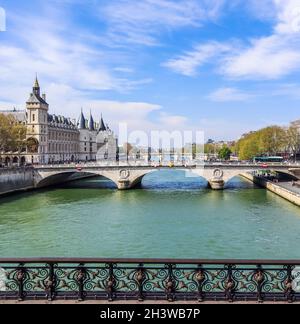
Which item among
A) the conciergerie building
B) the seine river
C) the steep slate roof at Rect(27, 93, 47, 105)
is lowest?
the seine river

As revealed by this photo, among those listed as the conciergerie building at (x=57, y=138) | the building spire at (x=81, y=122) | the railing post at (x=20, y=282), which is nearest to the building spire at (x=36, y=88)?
the conciergerie building at (x=57, y=138)

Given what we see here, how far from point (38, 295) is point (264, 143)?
213 ft

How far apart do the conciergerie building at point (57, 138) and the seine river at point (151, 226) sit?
35.4 metres

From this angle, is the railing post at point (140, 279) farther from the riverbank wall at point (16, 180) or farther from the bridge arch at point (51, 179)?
the bridge arch at point (51, 179)

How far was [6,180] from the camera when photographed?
126ft

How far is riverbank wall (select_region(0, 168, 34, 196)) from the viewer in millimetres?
37750

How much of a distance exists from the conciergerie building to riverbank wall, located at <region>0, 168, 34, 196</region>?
76.6 feet

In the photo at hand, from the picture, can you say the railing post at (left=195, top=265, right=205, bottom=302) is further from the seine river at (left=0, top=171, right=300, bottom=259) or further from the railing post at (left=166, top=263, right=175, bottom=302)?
the seine river at (left=0, top=171, right=300, bottom=259)

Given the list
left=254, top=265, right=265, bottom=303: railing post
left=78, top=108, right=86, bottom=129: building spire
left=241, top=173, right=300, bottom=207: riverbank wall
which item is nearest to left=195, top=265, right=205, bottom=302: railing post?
left=254, top=265, right=265, bottom=303: railing post

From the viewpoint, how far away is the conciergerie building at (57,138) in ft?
232

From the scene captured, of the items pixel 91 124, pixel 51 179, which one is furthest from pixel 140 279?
pixel 91 124
